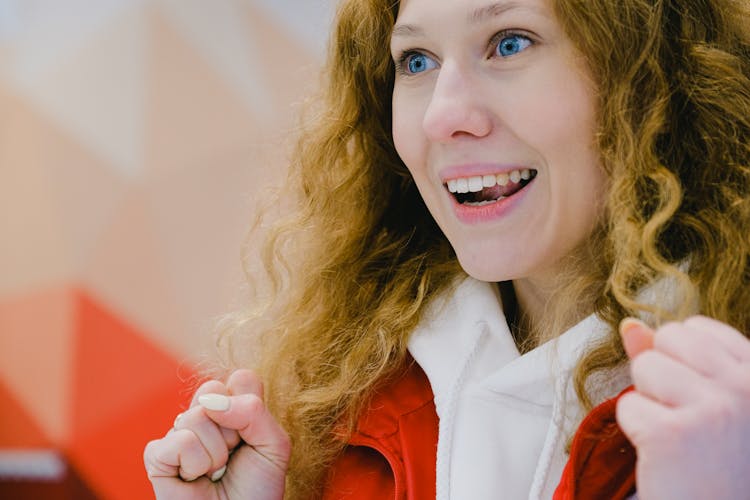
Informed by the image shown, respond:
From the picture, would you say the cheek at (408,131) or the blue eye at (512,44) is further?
the cheek at (408,131)

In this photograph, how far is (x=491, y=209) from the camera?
1202mm

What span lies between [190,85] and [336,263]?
1251 millimetres

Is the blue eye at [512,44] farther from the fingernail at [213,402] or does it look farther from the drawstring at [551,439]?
the fingernail at [213,402]

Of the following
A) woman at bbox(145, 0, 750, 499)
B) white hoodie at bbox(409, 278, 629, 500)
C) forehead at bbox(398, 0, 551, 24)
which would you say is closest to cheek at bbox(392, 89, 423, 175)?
woman at bbox(145, 0, 750, 499)

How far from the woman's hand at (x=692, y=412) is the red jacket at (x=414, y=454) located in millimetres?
234

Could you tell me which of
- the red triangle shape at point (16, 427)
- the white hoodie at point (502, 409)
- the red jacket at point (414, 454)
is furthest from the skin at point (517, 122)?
the red triangle shape at point (16, 427)

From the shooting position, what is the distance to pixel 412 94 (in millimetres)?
1291

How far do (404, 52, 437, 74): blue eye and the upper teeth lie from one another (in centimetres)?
16

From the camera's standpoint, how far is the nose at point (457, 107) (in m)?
1.17

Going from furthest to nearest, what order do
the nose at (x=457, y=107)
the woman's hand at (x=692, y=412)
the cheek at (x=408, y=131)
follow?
the cheek at (x=408, y=131)
the nose at (x=457, y=107)
the woman's hand at (x=692, y=412)

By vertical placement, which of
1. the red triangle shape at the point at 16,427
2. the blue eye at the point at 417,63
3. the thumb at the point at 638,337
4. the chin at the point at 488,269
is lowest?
the red triangle shape at the point at 16,427

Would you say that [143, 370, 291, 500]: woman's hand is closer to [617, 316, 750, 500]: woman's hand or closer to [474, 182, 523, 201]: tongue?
[474, 182, 523, 201]: tongue

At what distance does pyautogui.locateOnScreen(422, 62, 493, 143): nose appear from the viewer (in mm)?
1165

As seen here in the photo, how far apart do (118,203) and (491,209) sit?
5.36 feet
